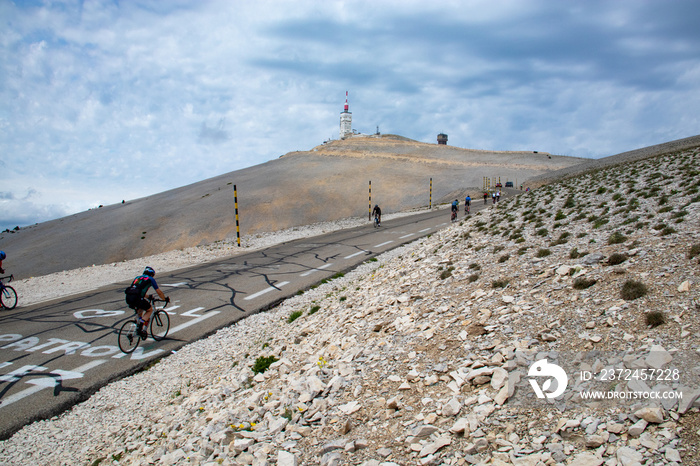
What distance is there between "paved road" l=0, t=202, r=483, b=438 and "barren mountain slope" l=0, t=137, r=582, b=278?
14657mm

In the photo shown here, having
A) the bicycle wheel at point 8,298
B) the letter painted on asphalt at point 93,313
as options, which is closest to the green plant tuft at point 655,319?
the letter painted on asphalt at point 93,313

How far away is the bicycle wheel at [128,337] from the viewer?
9.28 metres

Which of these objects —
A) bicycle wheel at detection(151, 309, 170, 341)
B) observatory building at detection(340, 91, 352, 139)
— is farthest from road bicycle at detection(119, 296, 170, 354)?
observatory building at detection(340, 91, 352, 139)

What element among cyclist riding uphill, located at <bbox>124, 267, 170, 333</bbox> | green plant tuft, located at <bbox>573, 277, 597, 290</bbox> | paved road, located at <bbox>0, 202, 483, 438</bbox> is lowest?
paved road, located at <bbox>0, 202, 483, 438</bbox>

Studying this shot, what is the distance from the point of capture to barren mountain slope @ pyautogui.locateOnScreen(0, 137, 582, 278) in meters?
31.0

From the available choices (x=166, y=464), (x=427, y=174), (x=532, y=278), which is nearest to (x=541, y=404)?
(x=532, y=278)

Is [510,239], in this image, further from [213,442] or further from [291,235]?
[291,235]

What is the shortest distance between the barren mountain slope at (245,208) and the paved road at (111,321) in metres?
14.7

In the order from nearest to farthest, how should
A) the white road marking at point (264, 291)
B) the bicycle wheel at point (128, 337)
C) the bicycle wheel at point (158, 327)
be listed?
the bicycle wheel at point (128, 337) < the bicycle wheel at point (158, 327) < the white road marking at point (264, 291)

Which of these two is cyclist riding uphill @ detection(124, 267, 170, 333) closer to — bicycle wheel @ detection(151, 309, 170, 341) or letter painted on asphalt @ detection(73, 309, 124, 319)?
bicycle wheel @ detection(151, 309, 170, 341)

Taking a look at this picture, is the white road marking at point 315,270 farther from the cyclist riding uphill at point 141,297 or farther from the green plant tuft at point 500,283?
the green plant tuft at point 500,283

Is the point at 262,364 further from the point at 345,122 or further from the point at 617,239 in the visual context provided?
the point at 345,122

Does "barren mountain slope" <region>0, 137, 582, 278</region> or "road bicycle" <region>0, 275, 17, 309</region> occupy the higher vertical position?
"barren mountain slope" <region>0, 137, 582, 278</region>

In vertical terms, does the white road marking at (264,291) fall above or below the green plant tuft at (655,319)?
below
